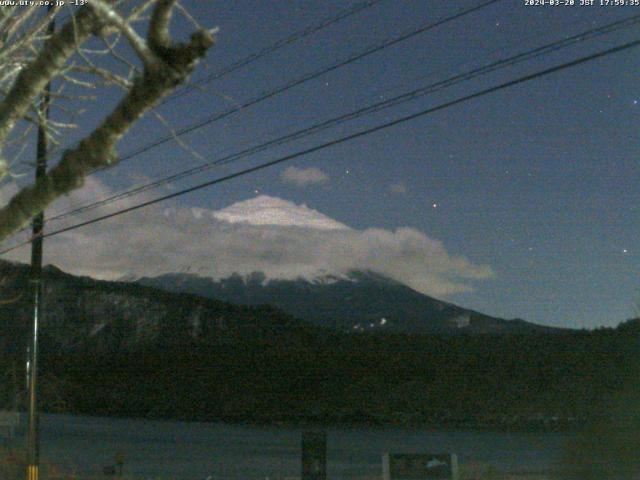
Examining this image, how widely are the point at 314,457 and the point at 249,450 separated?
2051 cm

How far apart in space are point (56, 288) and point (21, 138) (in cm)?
5607

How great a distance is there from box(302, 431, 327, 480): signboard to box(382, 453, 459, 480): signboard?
2.32m

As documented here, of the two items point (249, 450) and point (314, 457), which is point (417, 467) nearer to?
point (314, 457)

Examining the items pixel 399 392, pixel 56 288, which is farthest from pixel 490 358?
pixel 56 288

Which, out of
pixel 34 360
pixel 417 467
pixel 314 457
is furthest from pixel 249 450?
pixel 417 467

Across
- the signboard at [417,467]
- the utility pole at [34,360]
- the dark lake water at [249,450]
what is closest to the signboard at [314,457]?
the signboard at [417,467]

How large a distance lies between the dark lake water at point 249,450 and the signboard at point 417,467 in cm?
1008

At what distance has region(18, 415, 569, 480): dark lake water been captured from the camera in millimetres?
29562

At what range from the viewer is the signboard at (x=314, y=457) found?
19.2 m

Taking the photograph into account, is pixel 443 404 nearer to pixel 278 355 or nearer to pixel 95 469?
pixel 278 355

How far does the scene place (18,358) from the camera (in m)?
51.1

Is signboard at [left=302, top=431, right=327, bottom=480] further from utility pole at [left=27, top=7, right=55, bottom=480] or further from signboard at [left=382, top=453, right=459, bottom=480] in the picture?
utility pole at [left=27, top=7, right=55, bottom=480]

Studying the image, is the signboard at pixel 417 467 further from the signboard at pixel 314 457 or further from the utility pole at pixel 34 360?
the utility pole at pixel 34 360

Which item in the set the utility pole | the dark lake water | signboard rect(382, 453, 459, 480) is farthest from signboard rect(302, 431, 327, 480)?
the dark lake water
